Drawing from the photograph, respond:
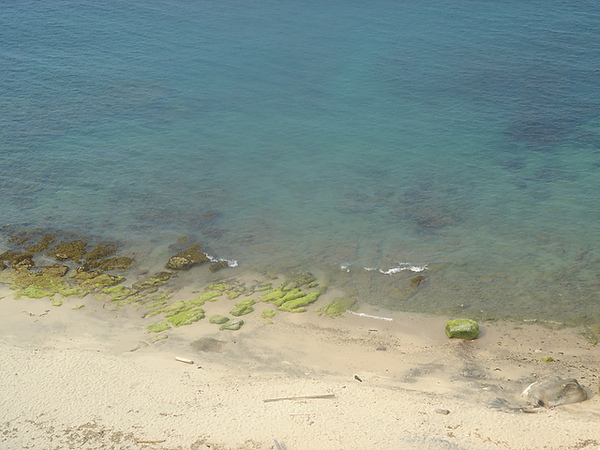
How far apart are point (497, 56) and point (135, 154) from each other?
114 feet

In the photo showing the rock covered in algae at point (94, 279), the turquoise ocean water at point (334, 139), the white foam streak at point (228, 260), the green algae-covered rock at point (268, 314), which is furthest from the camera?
the turquoise ocean water at point (334, 139)

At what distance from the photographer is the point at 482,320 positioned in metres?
29.0

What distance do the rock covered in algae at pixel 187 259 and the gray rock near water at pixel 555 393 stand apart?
1862 centimetres

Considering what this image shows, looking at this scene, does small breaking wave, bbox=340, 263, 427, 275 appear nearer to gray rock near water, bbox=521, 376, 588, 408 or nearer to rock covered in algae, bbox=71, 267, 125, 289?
gray rock near water, bbox=521, 376, 588, 408

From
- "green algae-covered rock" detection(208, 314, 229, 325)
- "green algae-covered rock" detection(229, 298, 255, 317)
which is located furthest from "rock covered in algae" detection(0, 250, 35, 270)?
"green algae-covered rock" detection(229, 298, 255, 317)

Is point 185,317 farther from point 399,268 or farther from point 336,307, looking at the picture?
point 399,268

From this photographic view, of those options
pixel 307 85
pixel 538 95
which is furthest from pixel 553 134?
pixel 307 85

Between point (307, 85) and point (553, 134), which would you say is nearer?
point (553, 134)

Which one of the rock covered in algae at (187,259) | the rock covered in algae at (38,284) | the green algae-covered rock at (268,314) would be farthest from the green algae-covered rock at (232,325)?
the rock covered in algae at (38,284)

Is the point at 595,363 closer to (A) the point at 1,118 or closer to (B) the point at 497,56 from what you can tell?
(B) the point at 497,56

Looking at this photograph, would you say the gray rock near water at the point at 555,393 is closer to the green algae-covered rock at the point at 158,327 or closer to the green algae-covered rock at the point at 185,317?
the green algae-covered rock at the point at 185,317

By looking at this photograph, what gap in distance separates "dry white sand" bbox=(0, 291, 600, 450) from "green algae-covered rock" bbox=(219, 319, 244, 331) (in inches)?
15.6

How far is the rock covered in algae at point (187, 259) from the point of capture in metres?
33.4

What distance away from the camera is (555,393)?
75.4ft
